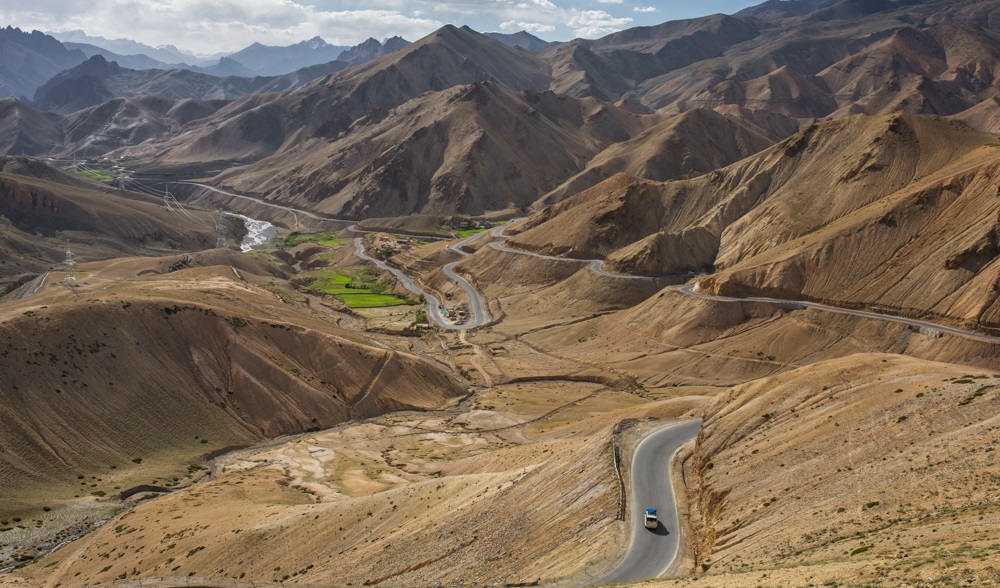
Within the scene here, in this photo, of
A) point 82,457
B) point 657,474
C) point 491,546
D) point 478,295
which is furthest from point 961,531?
point 478,295

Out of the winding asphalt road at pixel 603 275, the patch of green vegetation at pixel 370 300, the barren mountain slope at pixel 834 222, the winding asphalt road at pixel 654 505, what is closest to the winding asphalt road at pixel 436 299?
the winding asphalt road at pixel 603 275

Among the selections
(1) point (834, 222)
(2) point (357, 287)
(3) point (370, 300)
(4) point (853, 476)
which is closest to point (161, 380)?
(4) point (853, 476)

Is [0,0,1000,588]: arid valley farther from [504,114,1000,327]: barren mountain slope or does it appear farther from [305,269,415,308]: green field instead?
[305,269,415,308]: green field

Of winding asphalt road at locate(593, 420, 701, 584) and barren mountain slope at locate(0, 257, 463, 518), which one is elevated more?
barren mountain slope at locate(0, 257, 463, 518)

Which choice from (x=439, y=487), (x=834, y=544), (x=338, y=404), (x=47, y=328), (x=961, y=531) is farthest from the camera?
(x=338, y=404)

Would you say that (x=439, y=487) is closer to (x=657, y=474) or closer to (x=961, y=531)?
(x=657, y=474)

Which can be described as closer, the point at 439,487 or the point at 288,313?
the point at 439,487

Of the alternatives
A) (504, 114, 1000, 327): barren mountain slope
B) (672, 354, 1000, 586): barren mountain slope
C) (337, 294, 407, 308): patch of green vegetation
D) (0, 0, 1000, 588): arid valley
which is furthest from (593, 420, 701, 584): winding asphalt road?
(337, 294, 407, 308): patch of green vegetation
